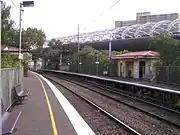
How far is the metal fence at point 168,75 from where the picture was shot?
3287 centimetres

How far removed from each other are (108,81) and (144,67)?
24.5 meters

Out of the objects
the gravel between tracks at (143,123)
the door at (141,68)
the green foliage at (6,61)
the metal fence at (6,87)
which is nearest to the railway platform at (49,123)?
the metal fence at (6,87)

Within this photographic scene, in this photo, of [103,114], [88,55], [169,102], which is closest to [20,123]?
[103,114]

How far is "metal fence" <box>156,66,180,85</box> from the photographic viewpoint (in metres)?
32.9

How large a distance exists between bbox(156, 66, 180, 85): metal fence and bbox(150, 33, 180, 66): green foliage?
1.43m

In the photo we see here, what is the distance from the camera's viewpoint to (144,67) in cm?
6256

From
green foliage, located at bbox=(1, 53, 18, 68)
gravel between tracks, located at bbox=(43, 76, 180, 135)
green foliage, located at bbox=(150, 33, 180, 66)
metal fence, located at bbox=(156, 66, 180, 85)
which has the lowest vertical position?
gravel between tracks, located at bbox=(43, 76, 180, 135)

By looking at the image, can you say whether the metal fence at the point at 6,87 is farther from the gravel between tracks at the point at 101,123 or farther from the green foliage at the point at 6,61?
the green foliage at the point at 6,61

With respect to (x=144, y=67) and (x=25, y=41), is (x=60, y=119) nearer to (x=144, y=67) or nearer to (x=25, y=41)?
(x=144, y=67)

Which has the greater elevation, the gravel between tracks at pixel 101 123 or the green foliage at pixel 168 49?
the green foliage at pixel 168 49

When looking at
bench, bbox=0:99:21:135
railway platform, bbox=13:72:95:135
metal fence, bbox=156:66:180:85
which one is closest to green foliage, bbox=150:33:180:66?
metal fence, bbox=156:66:180:85

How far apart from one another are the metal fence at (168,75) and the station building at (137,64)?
16233 millimetres

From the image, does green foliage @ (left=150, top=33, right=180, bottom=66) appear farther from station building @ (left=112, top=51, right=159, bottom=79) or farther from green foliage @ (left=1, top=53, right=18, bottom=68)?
green foliage @ (left=1, top=53, right=18, bottom=68)

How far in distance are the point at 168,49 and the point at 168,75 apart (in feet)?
Result: 19.3
